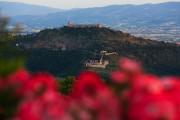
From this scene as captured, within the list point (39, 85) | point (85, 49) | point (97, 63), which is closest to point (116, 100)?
point (39, 85)

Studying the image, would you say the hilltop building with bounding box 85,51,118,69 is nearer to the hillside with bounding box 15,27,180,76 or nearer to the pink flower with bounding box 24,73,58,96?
the hillside with bounding box 15,27,180,76

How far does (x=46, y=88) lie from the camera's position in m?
2.44

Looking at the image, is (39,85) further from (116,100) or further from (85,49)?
(85,49)

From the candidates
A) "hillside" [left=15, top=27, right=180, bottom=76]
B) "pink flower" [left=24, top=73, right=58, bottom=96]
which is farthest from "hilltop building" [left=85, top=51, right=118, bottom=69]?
"pink flower" [left=24, top=73, right=58, bottom=96]

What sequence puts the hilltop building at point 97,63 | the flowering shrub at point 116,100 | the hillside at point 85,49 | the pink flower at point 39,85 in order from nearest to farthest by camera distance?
the flowering shrub at point 116,100, the pink flower at point 39,85, the hilltop building at point 97,63, the hillside at point 85,49

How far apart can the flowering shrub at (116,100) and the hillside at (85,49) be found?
261 feet

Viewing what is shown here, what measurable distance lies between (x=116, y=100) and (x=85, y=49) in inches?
3995

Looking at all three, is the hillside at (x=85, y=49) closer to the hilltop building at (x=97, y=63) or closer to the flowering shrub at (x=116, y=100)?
the hilltop building at (x=97, y=63)

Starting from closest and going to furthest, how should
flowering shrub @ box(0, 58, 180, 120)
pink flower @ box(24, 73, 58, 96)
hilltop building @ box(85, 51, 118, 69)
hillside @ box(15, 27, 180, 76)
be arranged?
flowering shrub @ box(0, 58, 180, 120)
pink flower @ box(24, 73, 58, 96)
hilltop building @ box(85, 51, 118, 69)
hillside @ box(15, 27, 180, 76)

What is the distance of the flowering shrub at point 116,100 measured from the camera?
7.29 feet

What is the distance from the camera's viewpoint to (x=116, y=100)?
230 centimetres

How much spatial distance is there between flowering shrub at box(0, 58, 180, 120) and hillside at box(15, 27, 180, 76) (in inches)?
3135

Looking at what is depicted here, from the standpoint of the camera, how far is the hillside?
91688mm

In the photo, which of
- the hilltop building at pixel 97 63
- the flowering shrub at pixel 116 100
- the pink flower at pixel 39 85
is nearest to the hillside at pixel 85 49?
the hilltop building at pixel 97 63
